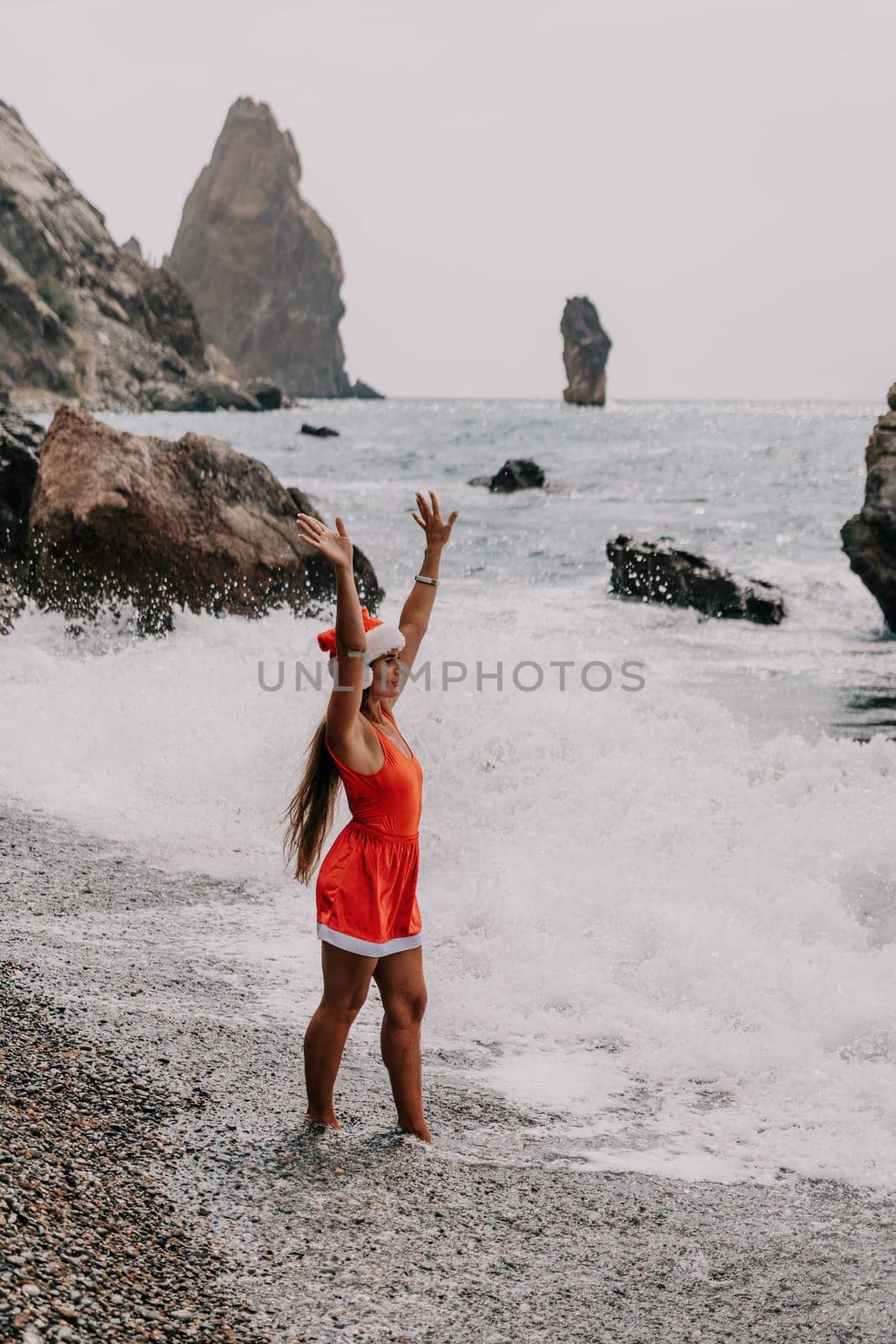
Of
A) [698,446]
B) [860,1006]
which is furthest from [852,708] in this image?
[698,446]

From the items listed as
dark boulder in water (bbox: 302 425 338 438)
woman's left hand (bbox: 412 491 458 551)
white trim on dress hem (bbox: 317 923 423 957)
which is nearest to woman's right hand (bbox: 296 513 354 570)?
woman's left hand (bbox: 412 491 458 551)

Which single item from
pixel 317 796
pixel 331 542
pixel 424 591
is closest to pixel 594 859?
pixel 424 591

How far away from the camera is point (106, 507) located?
35.7 feet

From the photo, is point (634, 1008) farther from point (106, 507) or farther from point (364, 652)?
point (106, 507)

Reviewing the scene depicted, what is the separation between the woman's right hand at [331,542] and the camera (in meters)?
3.37

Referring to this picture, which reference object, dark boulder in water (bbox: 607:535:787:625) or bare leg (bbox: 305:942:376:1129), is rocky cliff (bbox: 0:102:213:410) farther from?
bare leg (bbox: 305:942:376:1129)

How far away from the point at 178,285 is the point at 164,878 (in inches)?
4227

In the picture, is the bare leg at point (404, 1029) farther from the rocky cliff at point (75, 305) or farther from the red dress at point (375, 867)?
the rocky cliff at point (75, 305)

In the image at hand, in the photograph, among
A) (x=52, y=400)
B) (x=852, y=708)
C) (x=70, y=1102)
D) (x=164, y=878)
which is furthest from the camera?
(x=52, y=400)

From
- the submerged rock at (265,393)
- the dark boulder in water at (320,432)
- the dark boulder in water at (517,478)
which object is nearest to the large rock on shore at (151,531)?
the dark boulder in water at (517,478)

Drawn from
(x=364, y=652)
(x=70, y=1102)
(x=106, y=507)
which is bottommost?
(x=70, y=1102)

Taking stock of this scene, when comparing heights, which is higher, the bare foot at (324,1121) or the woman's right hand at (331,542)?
the woman's right hand at (331,542)

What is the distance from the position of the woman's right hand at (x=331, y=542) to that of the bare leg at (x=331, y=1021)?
1.13m

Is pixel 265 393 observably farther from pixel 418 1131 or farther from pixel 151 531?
pixel 418 1131
